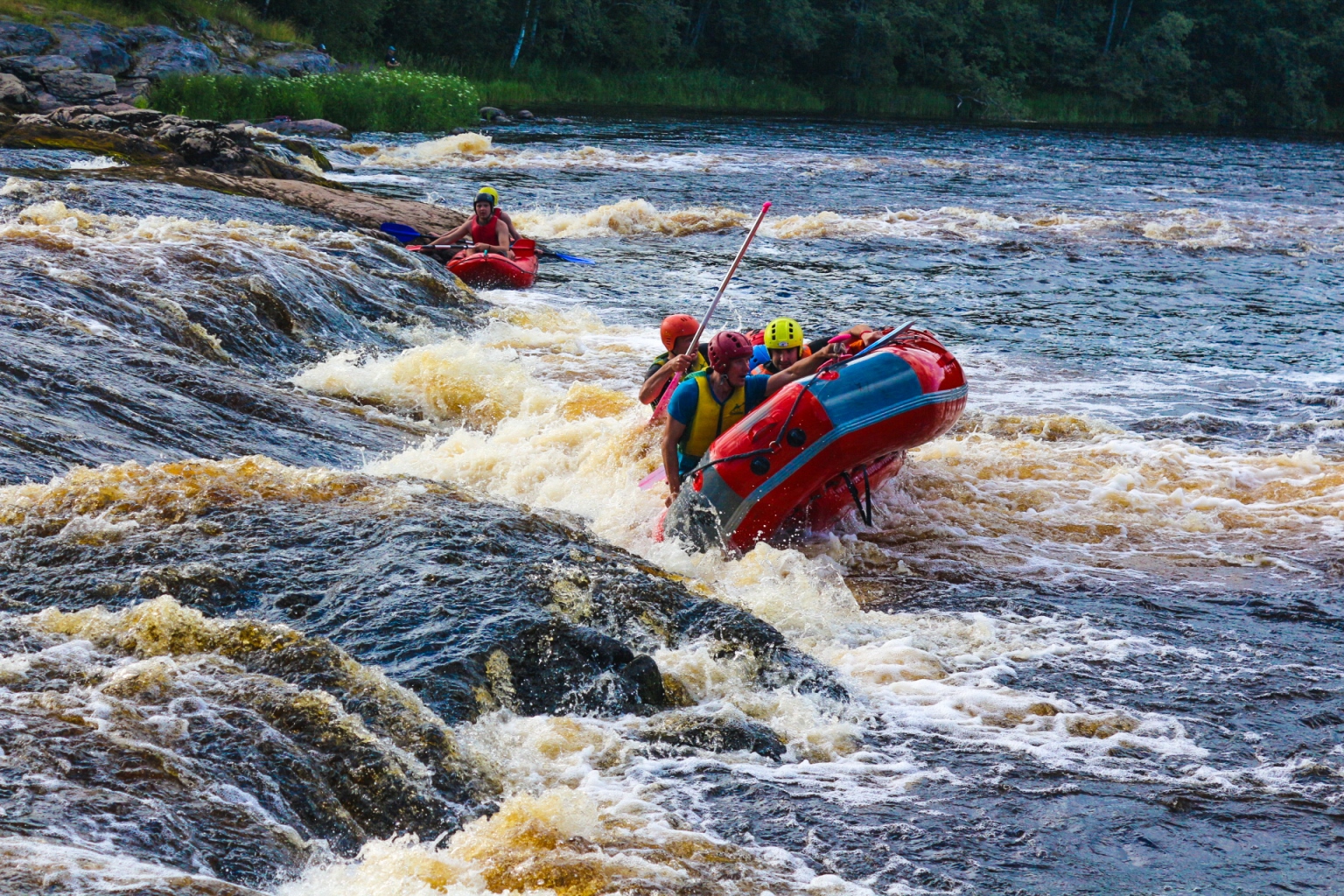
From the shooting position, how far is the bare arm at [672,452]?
6820mm

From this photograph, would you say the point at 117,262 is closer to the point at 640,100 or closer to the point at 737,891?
the point at 737,891

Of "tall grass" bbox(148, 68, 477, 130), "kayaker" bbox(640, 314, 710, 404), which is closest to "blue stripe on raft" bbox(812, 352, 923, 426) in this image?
"kayaker" bbox(640, 314, 710, 404)

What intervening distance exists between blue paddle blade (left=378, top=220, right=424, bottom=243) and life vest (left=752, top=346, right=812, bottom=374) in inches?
314

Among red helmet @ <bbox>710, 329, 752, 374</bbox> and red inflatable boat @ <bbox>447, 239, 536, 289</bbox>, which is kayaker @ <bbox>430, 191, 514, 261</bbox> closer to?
red inflatable boat @ <bbox>447, 239, 536, 289</bbox>

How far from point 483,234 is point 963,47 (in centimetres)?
3851

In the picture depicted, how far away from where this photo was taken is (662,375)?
25.4ft

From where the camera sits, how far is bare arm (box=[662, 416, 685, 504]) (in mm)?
6820

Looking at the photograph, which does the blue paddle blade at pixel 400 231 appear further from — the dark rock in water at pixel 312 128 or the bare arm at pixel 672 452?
the dark rock in water at pixel 312 128

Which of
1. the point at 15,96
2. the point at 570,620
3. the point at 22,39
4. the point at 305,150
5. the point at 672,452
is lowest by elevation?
the point at 570,620

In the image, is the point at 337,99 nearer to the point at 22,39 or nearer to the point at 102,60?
the point at 102,60

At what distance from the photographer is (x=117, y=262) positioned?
9.94 metres

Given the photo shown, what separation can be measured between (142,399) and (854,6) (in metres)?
45.1

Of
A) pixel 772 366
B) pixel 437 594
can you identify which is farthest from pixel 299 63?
pixel 437 594

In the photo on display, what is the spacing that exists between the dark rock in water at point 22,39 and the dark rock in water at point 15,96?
209 centimetres
